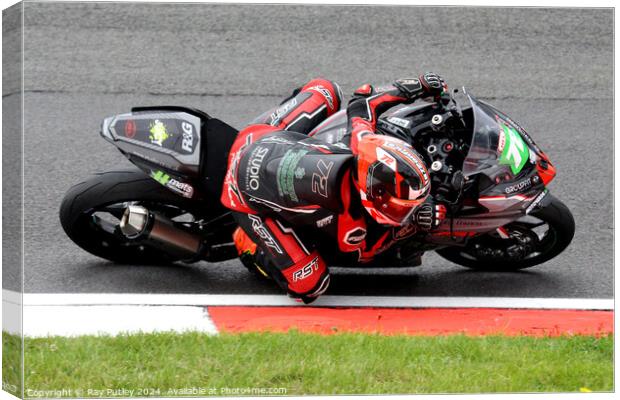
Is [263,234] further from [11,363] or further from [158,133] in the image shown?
[11,363]

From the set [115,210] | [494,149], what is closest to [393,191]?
[494,149]

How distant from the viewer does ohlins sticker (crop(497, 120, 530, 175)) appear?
7734mm

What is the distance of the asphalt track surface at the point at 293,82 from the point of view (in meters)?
8.35

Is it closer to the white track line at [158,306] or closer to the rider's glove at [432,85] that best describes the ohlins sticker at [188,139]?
the white track line at [158,306]

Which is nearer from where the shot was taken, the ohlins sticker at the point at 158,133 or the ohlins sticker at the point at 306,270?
the ohlins sticker at the point at 306,270

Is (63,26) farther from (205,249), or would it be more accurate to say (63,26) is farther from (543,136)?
(543,136)

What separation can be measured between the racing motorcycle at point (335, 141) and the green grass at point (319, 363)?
835mm

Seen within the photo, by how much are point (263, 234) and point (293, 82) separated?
110 inches

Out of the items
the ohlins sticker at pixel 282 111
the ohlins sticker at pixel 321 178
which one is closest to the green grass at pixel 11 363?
the ohlins sticker at pixel 321 178

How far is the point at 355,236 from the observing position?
7695 millimetres

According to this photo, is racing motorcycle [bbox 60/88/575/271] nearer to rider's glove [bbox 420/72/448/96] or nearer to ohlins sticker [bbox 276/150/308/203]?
rider's glove [bbox 420/72/448/96]

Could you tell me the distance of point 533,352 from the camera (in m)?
7.25

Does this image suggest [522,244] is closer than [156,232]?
No

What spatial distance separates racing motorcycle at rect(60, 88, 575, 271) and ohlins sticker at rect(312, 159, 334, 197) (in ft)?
2.29
